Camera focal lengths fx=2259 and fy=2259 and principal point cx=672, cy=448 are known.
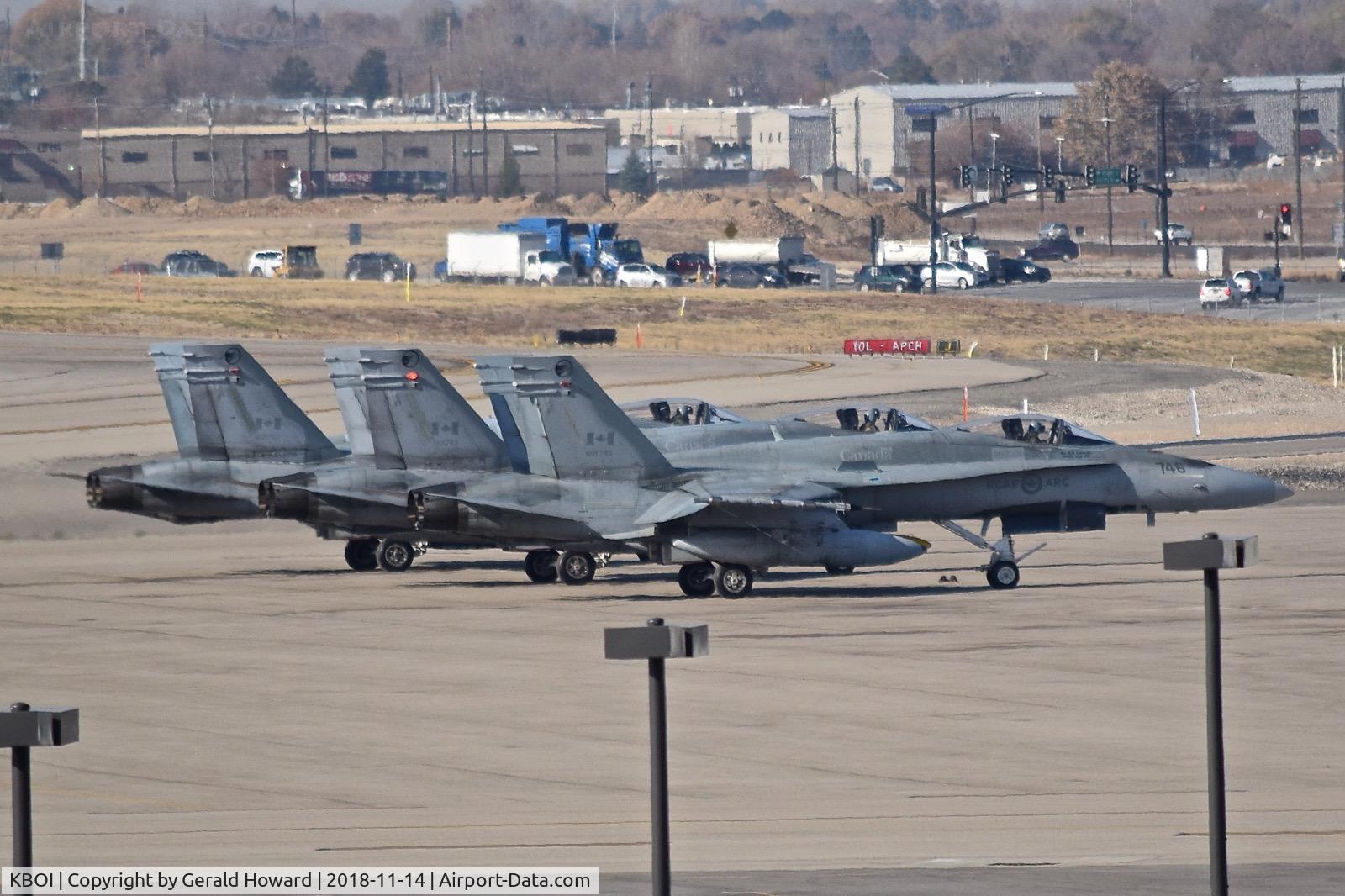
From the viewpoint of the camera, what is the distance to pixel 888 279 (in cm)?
11069

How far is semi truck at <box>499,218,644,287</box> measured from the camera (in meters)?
114

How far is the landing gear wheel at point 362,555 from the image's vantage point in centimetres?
3653

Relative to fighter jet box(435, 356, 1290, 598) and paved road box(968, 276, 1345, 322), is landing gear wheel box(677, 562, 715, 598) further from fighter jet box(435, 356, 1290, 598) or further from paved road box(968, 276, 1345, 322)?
paved road box(968, 276, 1345, 322)

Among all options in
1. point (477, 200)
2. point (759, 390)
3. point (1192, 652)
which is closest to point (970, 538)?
point (1192, 652)

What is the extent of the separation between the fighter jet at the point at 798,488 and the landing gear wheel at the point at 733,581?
0.08 feet

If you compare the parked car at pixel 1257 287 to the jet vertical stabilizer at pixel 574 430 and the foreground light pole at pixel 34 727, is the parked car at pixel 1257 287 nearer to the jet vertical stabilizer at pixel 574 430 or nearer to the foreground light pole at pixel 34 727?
the jet vertical stabilizer at pixel 574 430

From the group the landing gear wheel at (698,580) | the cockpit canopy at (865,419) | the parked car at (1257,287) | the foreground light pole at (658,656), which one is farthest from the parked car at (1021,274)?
the foreground light pole at (658,656)

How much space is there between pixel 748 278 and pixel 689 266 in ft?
21.9

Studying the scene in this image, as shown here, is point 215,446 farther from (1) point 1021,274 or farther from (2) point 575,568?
(1) point 1021,274

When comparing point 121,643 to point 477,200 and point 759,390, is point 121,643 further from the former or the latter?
point 477,200

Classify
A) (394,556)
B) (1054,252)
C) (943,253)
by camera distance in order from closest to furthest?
(394,556), (943,253), (1054,252)

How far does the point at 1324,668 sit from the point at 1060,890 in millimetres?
11090

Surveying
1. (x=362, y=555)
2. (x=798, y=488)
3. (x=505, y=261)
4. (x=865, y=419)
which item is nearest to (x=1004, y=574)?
(x=865, y=419)

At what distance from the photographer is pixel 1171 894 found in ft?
49.5
